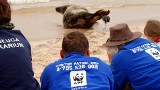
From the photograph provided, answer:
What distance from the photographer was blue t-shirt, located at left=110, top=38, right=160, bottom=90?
4.57 metres

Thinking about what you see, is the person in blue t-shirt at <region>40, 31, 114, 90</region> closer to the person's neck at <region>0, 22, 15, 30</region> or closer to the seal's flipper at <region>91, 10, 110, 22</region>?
the person's neck at <region>0, 22, 15, 30</region>

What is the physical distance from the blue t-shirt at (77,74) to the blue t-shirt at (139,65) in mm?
519

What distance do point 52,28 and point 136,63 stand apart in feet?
24.4

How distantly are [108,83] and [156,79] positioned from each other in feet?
2.22

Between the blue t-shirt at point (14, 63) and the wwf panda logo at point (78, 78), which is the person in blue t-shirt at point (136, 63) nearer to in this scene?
the wwf panda logo at point (78, 78)

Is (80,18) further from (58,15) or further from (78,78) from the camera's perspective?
(78,78)

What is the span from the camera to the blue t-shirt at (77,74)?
13.1 feet

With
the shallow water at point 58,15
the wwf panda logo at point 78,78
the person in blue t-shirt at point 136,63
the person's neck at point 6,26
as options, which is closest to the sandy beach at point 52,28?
the shallow water at point 58,15

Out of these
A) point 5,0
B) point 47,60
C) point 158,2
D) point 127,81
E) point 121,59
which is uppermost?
point 5,0

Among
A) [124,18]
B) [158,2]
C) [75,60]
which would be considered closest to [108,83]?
[75,60]

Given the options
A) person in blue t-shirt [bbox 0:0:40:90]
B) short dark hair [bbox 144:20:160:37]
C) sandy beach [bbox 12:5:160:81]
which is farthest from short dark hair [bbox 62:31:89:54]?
sandy beach [bbox 12:5:160:81]

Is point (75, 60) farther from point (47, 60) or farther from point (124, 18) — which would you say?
point (124, 18)

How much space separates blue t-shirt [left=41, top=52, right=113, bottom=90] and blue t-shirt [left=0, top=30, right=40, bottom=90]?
236mm

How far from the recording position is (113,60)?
15.5ft
